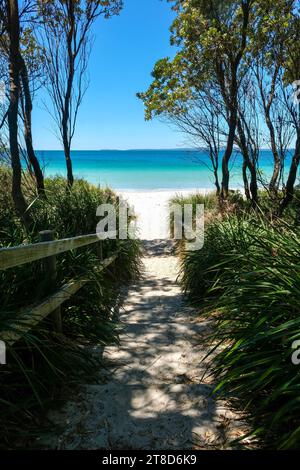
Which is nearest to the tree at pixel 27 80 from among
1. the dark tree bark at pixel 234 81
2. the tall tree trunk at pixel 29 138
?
the tall tree trunk at pixel 29 138

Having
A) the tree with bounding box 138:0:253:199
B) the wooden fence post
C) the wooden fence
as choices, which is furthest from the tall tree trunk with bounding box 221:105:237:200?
the wooden fence post

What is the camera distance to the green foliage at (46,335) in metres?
2.01

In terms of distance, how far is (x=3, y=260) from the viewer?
1974 millimetres

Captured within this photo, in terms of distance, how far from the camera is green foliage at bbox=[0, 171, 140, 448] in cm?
201

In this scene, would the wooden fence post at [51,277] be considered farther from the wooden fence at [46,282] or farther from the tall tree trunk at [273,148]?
the tall tree trunk at [273,148]

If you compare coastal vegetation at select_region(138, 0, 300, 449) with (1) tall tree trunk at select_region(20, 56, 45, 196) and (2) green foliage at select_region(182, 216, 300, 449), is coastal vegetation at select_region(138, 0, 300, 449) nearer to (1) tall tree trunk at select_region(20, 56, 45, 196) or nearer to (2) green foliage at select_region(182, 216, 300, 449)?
(2) green foliage at select_region(182, 216, 300, 449)

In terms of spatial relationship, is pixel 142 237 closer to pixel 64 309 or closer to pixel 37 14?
pixel 37 14

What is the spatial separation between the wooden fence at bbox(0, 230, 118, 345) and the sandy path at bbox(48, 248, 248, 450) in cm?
60

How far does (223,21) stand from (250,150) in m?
2.82

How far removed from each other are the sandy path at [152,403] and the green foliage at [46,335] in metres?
0.17

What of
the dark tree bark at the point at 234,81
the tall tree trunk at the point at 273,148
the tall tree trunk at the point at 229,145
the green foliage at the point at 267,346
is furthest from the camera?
the tall tree trunk at the point at 273,148

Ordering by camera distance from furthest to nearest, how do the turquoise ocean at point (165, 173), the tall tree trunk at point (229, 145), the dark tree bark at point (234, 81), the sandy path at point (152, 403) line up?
the turquoise ocean at point (165, 173)
the tall tree trunk at point (229, 145)
the dark tree bark at point (234, 81)
the sandy path at point (152, 403)

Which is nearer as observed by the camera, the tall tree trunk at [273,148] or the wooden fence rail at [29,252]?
the wooden fence rail at [29,252]
